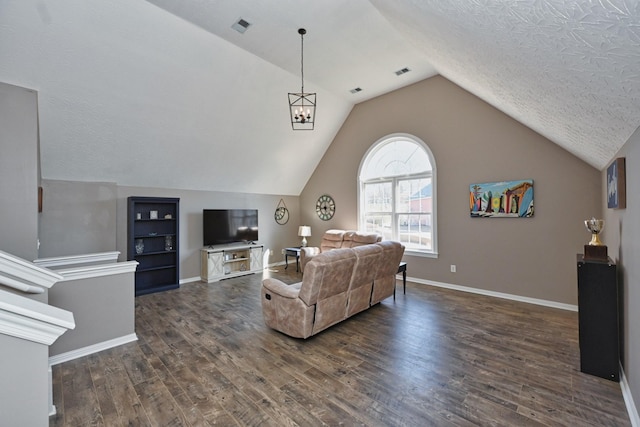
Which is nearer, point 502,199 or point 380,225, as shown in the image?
point 502,199

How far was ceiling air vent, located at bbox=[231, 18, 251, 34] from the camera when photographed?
3691 millimetres

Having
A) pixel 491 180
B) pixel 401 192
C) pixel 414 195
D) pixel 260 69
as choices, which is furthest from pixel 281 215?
pixel 491 180

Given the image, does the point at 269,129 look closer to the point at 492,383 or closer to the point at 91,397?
the point at 91,397

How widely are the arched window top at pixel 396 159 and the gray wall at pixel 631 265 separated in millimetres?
3427

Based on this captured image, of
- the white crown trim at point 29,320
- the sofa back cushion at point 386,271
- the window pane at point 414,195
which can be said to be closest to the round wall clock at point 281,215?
the window pane at point 414,195

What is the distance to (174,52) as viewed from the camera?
12.9 ft

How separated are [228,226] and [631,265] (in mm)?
6338

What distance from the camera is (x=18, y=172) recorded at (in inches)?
117

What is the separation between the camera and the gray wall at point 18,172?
114 inches

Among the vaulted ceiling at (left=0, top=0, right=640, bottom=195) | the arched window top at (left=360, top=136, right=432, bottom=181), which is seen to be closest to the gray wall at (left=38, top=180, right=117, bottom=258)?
the vaulted ceiling at (left=0, top=0, right=640, bottom=195)

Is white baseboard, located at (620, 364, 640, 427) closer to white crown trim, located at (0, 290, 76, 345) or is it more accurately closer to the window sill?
the window sill

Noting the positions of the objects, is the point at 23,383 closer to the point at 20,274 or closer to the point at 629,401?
the point at 20,274

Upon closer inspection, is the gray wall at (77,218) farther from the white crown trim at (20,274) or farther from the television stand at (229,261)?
the white crown trim at (20,274)

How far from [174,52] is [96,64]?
946 mm
